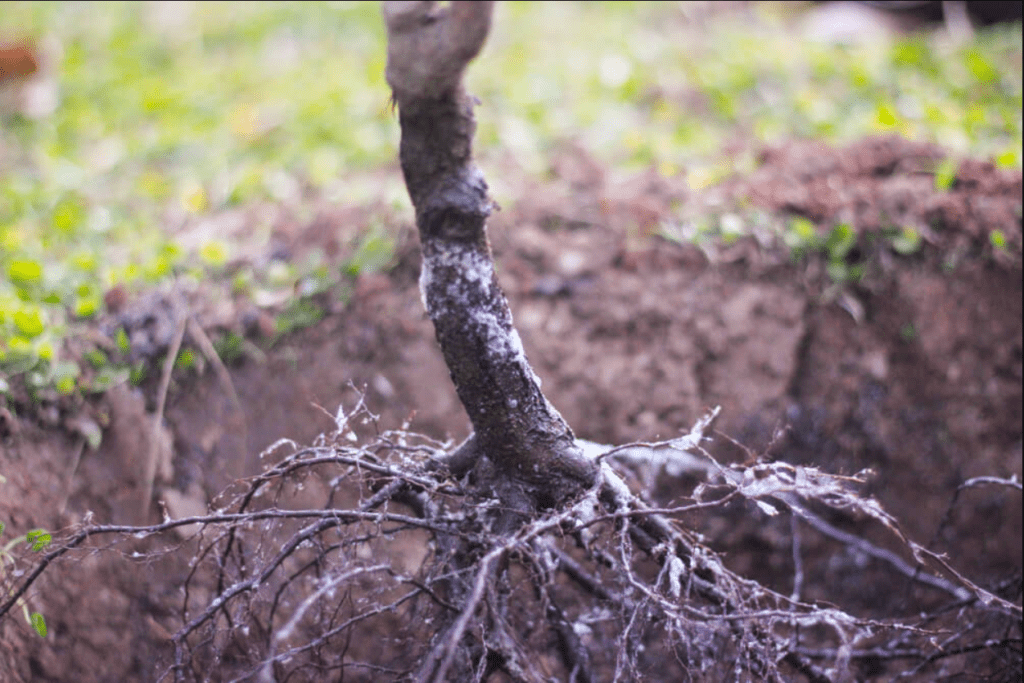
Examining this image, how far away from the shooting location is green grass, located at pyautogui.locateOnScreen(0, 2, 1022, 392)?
2.53 metres

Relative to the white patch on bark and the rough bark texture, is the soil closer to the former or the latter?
the rough bark texture

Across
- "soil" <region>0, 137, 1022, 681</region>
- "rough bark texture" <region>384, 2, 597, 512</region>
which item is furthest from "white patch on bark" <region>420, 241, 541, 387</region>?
"soil" <region>0, 137, 1022, 681</region>

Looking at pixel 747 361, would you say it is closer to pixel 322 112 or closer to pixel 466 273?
pixel 466 273

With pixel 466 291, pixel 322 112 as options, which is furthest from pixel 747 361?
pixel 322 112

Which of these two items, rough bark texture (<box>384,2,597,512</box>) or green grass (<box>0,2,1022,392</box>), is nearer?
rough bark texture (<box>384,2,597,512</box>)

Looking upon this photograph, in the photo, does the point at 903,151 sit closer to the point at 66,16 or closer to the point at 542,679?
the point at 542,679

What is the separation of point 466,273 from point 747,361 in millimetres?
1361

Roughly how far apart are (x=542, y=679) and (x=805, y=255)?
1.79 meters

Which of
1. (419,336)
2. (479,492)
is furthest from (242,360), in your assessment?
(479,492)

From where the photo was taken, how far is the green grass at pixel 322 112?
8.29ft

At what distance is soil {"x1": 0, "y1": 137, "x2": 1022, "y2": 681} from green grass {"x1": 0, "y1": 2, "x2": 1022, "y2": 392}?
0.99 feet

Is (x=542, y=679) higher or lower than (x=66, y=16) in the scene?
lower

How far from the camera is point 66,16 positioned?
4711mm

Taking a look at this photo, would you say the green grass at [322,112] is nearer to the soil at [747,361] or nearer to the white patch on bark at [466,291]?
the soil at [747,361]
